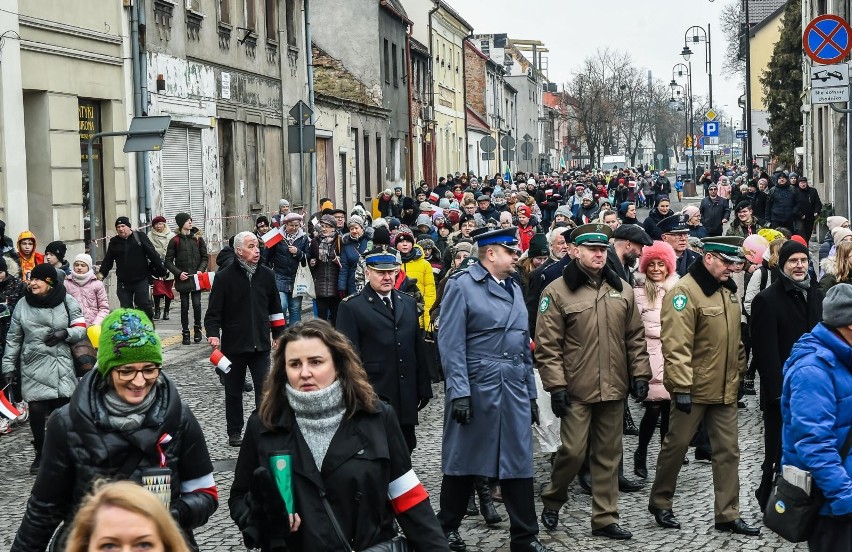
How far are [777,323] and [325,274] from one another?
27.9 feet

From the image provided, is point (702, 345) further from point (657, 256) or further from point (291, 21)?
point (291, 21)

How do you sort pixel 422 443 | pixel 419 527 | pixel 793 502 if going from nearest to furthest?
1. pixel 419 527
2. pixel 793 502
3. pixel 422 443

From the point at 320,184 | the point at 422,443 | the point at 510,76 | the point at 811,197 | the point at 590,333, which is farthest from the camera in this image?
the point at 510,76

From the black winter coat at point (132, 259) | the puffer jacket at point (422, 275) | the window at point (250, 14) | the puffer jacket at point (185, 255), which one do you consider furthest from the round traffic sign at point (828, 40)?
the window at point (250, 14)

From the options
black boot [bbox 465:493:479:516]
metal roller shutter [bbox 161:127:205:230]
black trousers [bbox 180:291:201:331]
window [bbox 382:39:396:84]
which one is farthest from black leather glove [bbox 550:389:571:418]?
window [bbox 382:39:396:84]

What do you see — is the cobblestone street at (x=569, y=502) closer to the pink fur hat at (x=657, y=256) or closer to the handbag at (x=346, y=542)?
the pink fur hat at (x=657, y=256)

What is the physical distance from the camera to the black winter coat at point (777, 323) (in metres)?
8.12

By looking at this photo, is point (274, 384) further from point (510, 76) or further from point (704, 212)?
point (510, 76)

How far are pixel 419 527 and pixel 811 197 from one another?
23.2 meters

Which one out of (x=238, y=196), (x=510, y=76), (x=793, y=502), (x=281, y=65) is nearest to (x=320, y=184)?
(x=281, y=65)

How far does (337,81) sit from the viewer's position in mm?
43938

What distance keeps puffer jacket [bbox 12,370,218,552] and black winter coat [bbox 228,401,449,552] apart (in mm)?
385

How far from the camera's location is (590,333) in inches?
318

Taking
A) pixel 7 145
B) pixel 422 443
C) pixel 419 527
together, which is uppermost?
pixel 7 145
